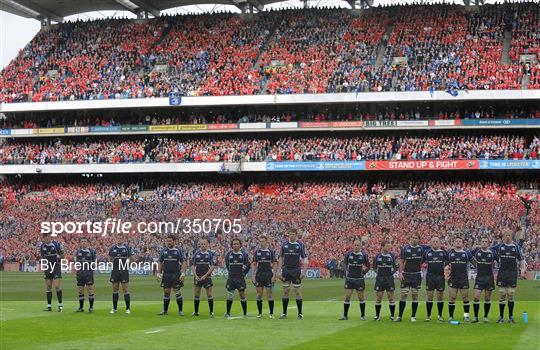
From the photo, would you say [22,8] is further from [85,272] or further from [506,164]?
[85,272]

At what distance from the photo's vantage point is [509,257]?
23375 millimetres

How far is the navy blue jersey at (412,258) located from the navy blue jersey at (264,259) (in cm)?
352

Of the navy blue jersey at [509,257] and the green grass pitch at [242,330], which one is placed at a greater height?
the navy blue jersey at [509,257]

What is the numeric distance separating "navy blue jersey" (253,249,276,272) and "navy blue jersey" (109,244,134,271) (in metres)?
4.05

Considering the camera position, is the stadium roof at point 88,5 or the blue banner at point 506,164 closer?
the blue banner at point 506,164

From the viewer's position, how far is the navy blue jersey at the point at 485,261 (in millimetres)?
23531

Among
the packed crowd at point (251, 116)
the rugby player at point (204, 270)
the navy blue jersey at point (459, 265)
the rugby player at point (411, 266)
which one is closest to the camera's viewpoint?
the navy blue jersey at point (459, 265)

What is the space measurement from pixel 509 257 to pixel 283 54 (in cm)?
4524

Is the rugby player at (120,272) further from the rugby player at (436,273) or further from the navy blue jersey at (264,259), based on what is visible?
the rugby player at (436,273)

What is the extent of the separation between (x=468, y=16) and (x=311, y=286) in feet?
109

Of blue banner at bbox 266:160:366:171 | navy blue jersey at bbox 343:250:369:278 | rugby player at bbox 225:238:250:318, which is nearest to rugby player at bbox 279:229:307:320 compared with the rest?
rugby player at bbox 225:238:250:318

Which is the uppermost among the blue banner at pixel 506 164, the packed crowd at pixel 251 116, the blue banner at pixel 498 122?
the packed crowd at pixel 251 116

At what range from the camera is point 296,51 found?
67000mm

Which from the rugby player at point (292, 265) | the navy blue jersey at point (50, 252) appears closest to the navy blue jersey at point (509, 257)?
the rugby player at point (292, 265)
